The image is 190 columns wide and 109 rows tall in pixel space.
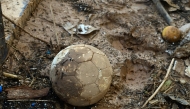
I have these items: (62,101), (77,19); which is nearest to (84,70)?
(62,101)

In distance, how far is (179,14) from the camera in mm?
4973

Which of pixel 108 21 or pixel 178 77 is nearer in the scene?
pixel 178 77

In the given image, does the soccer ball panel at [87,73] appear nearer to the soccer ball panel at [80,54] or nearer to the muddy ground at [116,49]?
the soccer ball panel at [80,54]

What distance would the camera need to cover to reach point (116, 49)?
400 centimetres

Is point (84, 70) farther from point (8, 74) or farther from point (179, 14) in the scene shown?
point (179, 14)

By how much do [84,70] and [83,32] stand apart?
139cm

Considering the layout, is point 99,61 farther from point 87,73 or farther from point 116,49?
point 116,49

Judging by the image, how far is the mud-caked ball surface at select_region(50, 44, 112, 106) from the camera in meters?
2.91

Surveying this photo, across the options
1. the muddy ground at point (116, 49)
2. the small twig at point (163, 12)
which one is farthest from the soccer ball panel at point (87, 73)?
the small twig at point (163, 12)

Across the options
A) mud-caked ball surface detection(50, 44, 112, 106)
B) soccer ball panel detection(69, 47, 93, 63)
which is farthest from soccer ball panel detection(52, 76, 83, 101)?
soccer ball panel detection(69, 47, 93, 63)

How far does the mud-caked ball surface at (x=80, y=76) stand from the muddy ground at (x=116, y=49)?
290 millimetres

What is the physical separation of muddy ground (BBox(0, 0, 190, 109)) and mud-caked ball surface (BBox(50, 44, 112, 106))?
29cm

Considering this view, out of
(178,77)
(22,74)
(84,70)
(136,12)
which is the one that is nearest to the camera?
(84,70)

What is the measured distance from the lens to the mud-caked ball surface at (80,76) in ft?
9.56
